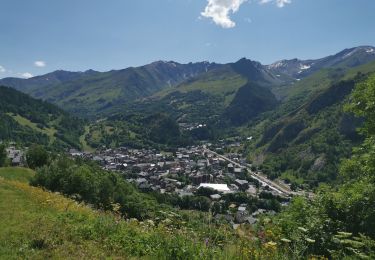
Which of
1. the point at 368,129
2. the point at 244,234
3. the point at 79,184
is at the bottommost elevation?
the point at 79,184

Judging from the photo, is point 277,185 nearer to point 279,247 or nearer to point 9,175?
point 9,175

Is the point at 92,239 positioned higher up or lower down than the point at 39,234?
lower down

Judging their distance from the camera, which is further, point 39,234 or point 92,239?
point 92,239

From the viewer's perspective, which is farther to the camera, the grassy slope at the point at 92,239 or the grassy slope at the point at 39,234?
the grassy slope at the point at 39,234

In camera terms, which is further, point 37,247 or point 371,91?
point 371,91

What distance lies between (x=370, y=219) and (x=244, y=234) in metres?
6.75

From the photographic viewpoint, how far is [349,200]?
1616 cm

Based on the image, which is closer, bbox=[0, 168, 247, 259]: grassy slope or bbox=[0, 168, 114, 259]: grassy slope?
bbox=[0, 168, 247, 259]: grassy slope

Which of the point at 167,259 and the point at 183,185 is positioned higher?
the point at 167,259

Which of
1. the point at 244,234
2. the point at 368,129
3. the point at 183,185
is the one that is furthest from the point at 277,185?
the point at 244,234

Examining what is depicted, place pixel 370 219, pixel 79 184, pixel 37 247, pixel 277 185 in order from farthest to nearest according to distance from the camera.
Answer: pixel 277 185 → pixel 79 184 → pixel 370 219 → pixel 37 247

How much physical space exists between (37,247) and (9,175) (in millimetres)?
47011

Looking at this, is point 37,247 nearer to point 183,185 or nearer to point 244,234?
point 244,234

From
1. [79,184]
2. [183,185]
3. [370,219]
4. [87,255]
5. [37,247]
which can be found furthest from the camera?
[183,185]
